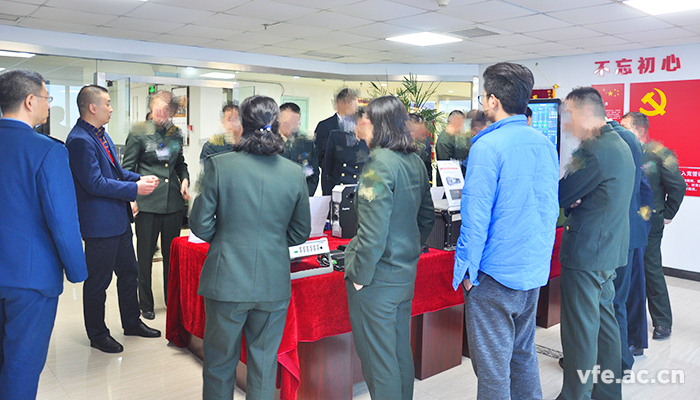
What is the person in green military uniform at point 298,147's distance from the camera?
4.06 m

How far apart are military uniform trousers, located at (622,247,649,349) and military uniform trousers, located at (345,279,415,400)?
6.97 feet

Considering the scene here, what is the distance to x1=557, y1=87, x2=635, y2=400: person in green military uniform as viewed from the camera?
2449 mm

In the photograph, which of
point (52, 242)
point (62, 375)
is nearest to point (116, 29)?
point (62, 375)

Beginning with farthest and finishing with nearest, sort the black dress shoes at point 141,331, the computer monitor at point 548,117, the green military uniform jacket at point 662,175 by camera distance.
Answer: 1. the computer monitor at point 548,117
2. the green military uniform jacket at point 662,175
3. the black dress shoes at point 141,331

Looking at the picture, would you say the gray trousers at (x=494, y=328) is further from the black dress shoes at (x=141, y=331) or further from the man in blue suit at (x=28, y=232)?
the black dress shoes at (x=141, y=331)

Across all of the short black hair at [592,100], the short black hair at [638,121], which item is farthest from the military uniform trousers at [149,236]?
the short black hair at [638,121]

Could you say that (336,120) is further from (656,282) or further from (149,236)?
(656,282)

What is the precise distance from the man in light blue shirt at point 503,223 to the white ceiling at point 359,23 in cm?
318

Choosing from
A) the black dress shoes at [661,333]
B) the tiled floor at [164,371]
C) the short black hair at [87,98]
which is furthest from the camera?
the black dress shoes at [661,333]

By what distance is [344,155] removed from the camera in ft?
14.8

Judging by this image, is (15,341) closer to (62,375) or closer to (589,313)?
(62,375)

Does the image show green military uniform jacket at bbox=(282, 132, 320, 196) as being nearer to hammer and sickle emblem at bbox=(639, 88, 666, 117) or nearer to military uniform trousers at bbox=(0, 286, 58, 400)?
military uniform trousers at bbox=(0, 286, 58, 400)

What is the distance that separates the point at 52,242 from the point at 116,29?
5.05 meters

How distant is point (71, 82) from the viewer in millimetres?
6688
